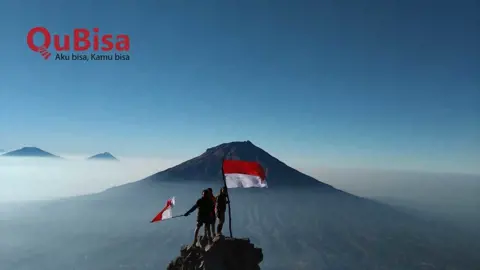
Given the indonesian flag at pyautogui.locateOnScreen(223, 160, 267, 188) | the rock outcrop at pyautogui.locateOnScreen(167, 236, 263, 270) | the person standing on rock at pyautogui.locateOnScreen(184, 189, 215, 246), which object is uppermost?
the indonesian flag at pyautogui.locateOnScreen(223, 160, 267, 188)

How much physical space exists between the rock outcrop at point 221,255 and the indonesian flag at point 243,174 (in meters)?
3.74

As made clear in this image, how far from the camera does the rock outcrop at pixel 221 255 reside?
2275 cm

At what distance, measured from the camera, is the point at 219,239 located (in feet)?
75.5

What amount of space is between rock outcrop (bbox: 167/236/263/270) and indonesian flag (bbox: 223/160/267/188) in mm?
3739

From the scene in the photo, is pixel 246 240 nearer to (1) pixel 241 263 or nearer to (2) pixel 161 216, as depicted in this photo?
(1) pixel 241 263

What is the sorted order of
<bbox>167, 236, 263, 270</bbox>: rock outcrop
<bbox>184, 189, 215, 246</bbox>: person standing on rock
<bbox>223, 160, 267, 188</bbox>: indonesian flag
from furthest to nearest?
<bbox>223, 160, 267, 188</bbox>: indonesian flag → <bbox>167, 236, 263, 270</bbox>: rock outcrop → <bbox>184, 189, 215, 246</bbox>: person standing on rock

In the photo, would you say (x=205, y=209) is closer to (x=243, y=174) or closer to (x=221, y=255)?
(x=221, y=255)

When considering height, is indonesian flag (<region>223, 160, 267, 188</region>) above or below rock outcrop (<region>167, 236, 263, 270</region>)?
above

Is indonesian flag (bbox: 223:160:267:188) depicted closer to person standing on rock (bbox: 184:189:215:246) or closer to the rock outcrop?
person standing on rock (bbox: 184:189:215:246)

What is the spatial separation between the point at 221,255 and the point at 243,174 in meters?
5.55

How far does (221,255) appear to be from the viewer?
75.2 ft

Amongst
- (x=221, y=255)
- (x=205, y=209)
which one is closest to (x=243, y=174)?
(x=205, y=209)

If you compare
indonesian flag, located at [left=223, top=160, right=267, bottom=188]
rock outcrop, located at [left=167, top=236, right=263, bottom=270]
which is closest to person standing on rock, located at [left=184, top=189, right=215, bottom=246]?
rock outcrop, located at [left=167, top=236, right=263, bottom=270]

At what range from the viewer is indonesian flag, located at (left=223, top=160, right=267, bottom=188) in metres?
25.2
